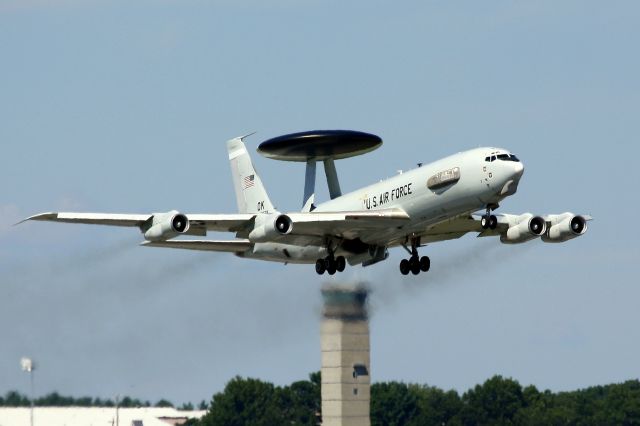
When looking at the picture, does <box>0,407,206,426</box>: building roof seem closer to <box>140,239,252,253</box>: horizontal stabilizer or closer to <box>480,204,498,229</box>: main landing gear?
<box>140,239,252,253</box>: horizontal stabilizer

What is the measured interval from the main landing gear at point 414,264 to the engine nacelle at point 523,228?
483 cm

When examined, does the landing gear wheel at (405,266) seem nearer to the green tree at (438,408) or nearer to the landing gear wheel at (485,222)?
the landing gear wheel at (485,222)

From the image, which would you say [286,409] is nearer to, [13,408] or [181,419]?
[181,419]

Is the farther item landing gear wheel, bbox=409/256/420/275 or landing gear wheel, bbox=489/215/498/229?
landing gear wheel, bbox=409/256/420/275

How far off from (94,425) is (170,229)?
2556 centimetres

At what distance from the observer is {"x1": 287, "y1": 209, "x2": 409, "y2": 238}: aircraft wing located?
7812cm

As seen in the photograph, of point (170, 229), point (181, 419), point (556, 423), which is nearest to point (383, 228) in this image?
point (170, 229)

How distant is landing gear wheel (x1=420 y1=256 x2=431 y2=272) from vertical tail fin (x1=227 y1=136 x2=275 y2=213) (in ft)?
40.5

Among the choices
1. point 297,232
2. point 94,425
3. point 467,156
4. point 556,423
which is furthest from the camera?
point 556,423

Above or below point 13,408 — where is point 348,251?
above

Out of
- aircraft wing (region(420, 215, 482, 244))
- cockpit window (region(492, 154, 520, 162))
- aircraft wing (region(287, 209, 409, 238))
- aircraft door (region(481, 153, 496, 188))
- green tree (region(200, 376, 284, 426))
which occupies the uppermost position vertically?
cockpit window (region(492, 154, 520, 162))

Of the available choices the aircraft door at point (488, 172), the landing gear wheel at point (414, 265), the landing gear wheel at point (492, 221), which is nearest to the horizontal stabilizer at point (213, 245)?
the landing gear wheel at point (414, 265)

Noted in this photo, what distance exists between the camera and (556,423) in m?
157

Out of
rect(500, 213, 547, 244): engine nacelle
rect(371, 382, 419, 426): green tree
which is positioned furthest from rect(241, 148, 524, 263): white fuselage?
rect(371, 382, 419, 426): green tree
